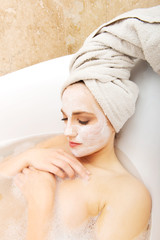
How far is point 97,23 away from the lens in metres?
1.46

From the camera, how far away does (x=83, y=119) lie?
882mm

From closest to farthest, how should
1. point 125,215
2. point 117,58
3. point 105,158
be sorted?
point 125,215, point 117,58, point 105,158

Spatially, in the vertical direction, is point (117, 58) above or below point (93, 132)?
above

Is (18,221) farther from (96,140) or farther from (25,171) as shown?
(96,140)

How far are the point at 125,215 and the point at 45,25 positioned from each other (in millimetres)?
1202

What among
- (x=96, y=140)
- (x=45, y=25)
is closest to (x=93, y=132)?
(x=96, y=140)

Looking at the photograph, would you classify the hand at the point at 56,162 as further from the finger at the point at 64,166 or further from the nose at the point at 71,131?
the nose at the point at 71,131

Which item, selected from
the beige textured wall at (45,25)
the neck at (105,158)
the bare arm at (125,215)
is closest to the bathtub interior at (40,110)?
the neck at (105,158)

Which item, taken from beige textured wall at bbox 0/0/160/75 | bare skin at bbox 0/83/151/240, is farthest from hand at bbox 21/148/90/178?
beige textured wall at bbox 0/0/160/75

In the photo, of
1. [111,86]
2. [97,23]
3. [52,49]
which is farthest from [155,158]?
[52,49]

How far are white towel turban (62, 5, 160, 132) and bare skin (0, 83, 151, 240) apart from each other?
7cm

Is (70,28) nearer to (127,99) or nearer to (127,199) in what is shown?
(127,99)

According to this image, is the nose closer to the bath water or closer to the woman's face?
the woman's face

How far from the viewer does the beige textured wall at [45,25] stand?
1.35 m
